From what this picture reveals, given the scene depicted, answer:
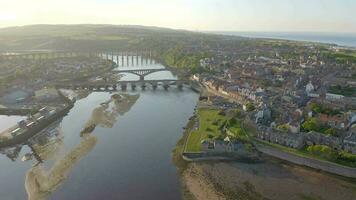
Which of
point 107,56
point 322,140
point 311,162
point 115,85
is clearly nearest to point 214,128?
point 322,140

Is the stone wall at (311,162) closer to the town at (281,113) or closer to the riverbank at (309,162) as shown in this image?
the riverbank at (309,162)

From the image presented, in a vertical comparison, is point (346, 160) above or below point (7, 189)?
above

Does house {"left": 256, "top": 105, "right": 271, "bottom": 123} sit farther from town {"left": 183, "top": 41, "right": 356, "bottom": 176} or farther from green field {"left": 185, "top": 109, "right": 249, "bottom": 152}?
green field {"left": 185, "top": 109, "right": 249, "bottom": 152}

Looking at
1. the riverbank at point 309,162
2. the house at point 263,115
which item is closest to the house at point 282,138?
the riverbank at point 309,162

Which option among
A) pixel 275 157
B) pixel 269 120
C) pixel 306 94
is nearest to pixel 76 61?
pixel 306 94

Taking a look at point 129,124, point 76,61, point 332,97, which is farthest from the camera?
point 76,61

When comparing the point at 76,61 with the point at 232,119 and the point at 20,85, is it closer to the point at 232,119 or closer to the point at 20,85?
the point at 20,85
